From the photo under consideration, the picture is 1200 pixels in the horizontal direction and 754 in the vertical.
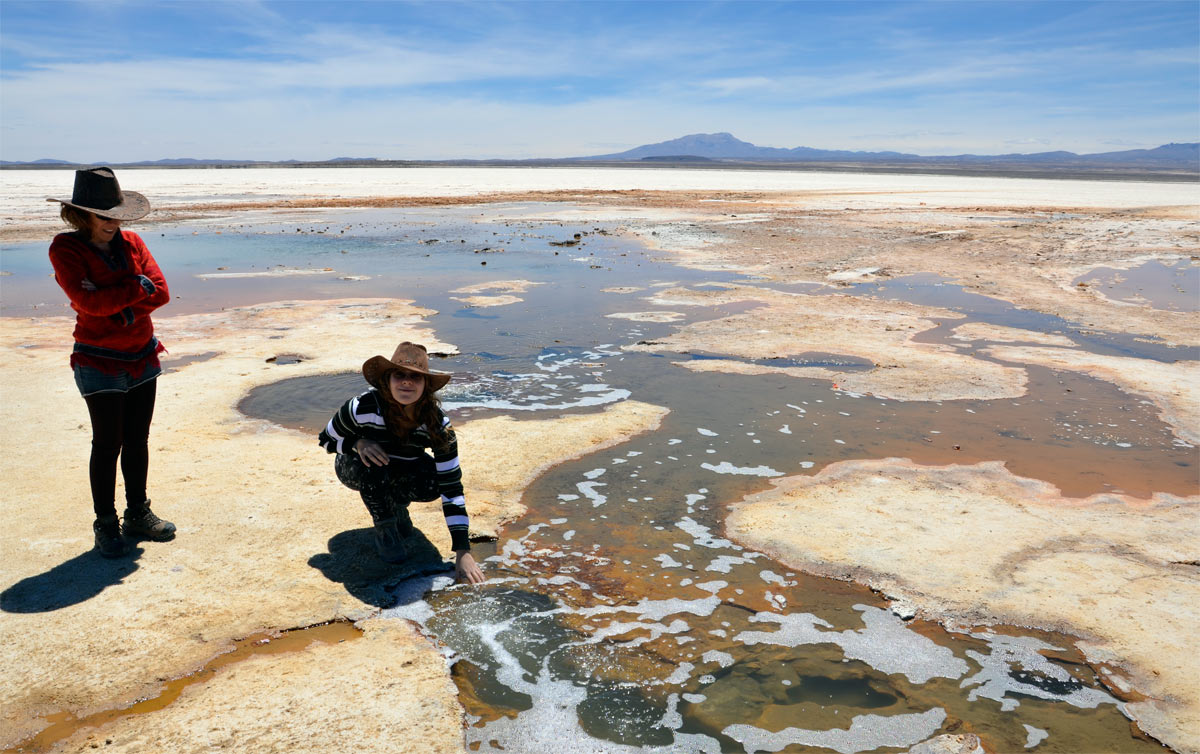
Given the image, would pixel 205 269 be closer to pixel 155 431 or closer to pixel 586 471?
pixel 155 431

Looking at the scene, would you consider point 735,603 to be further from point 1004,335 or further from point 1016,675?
point 1004,335

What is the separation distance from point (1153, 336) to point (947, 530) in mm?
7065

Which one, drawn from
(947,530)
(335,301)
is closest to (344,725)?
(947,530)

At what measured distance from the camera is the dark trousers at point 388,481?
4.10 meters

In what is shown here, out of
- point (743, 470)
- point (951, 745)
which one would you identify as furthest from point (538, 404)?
point (951, 745)

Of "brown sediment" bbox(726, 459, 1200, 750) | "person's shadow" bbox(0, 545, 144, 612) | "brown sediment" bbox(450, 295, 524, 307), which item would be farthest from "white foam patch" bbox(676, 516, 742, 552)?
"brown sediment" bbox(450, 295, 524, 307)

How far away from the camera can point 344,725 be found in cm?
289

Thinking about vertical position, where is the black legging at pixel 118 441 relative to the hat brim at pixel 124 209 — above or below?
below

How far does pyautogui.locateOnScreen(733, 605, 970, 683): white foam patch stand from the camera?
3.35 metres

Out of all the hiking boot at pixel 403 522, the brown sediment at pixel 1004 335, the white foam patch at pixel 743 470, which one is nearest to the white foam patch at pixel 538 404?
the white foam patch at pixel 743 470

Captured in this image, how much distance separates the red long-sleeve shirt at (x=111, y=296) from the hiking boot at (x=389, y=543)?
1402mm

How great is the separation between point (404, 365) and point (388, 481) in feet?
2.61

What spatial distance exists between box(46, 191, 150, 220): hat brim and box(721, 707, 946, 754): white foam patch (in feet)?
10.6

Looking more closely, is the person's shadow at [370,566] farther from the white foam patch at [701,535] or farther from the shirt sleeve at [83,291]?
the shirt sleeve at [83,291]
